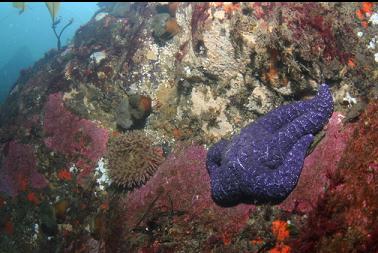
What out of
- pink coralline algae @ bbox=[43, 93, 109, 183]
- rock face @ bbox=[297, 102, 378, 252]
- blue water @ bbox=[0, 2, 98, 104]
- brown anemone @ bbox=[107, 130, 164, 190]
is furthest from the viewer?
blue water @ bbox=[0, 2, 98, 104]

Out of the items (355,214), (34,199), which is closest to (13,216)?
(34,199)

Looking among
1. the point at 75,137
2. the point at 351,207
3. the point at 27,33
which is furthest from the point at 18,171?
the point at 27,33

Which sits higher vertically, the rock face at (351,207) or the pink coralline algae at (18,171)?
the rock face at (351,207)

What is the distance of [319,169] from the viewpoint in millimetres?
5418

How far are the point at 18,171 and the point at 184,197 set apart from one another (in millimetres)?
5466

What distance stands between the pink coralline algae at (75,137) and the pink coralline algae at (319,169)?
5.51 meters

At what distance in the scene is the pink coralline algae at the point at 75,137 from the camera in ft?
29.9

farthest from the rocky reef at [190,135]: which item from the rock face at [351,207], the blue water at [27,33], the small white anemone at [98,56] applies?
the blue water at [27,33]

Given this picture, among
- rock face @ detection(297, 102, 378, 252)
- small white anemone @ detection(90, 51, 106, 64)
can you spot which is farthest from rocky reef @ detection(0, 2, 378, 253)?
small white anemone @ detection(90, 51, 106, 64)

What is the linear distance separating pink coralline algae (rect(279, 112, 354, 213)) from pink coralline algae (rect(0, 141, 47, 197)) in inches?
265

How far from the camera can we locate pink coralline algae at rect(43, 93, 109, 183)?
29.9 ft

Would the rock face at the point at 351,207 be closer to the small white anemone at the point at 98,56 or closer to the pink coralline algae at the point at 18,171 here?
the pink coralline algae at the point at 18,171

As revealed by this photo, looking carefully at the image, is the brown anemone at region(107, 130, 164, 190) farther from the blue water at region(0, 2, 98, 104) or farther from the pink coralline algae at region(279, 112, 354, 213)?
the blue water at region(0, 2, 98, 104)

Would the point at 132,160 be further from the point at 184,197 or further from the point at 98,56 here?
the point at 98,56
